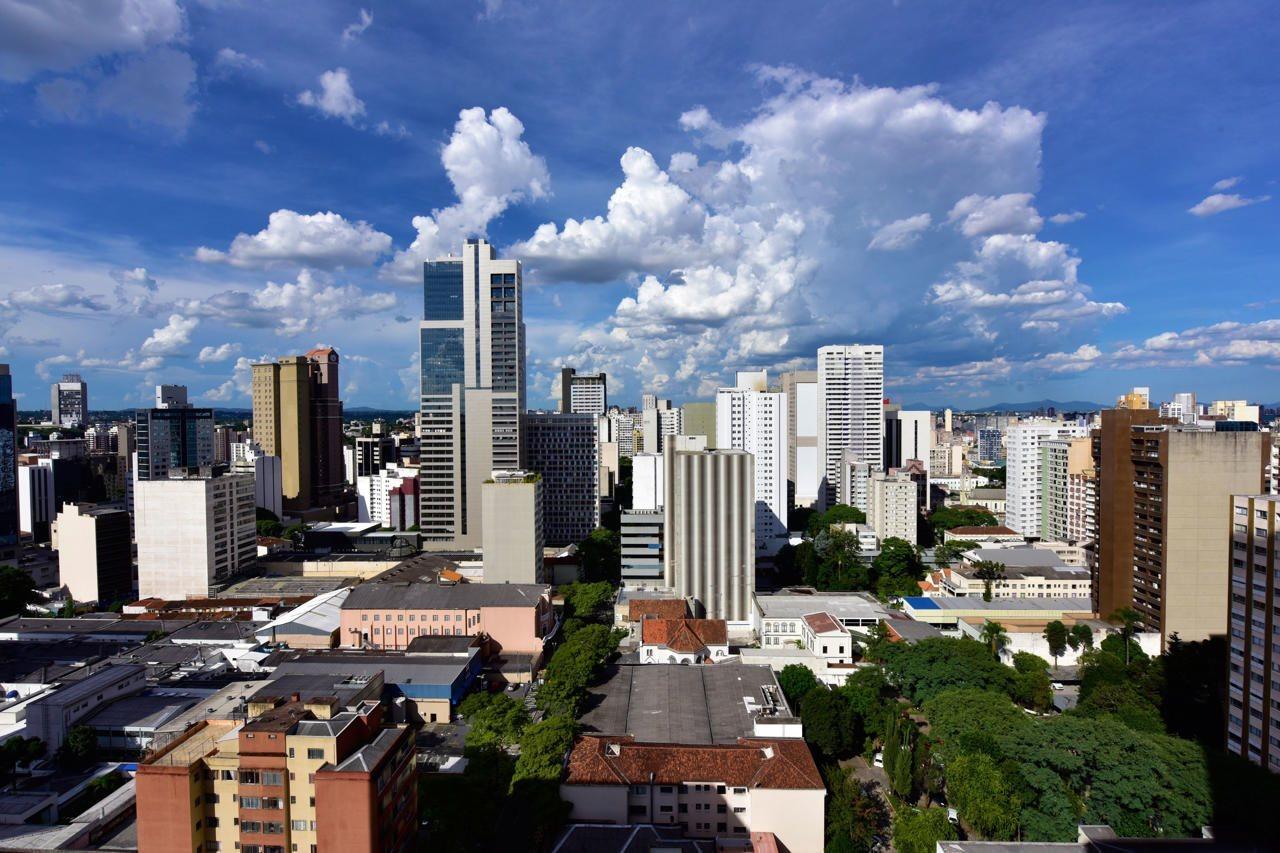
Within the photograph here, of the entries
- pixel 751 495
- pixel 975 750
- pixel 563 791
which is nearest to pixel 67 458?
pixel 751 495

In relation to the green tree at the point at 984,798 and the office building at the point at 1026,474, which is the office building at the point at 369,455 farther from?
the green tree at the point at 984,798

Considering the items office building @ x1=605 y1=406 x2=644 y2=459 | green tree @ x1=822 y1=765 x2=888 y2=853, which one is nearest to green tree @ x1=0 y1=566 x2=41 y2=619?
green tree @ x1=822 y1=765 x2=888 y2=853

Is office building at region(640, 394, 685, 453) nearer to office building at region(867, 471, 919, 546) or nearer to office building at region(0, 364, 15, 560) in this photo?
office building at region(867, 471, 919, 546)

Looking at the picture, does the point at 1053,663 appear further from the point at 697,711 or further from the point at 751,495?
the point at 697,711

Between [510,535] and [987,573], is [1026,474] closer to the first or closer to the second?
[987,573]

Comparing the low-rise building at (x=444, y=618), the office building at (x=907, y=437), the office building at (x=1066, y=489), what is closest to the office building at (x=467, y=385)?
the low-rise building at (x=444, y=618)
